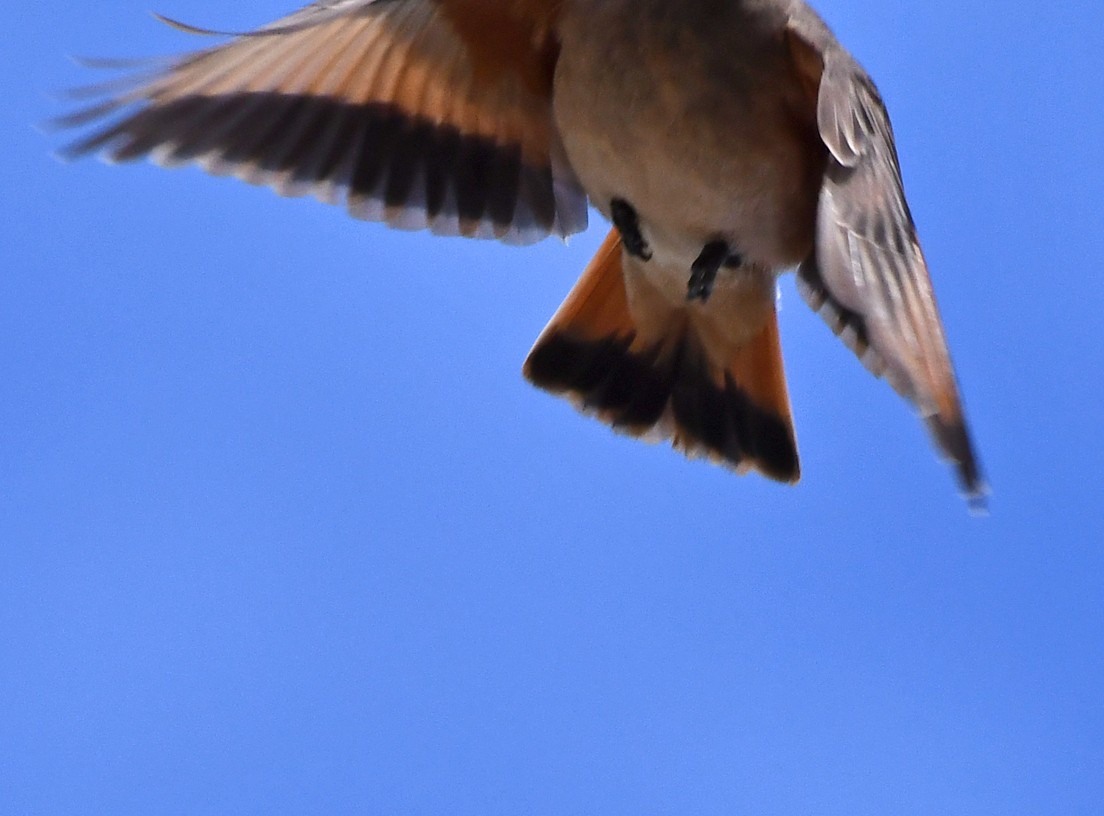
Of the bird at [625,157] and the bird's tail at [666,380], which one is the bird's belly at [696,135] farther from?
the bird's tail at [666,380]

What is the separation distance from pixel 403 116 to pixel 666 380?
1.34m

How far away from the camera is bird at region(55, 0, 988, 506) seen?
401cm

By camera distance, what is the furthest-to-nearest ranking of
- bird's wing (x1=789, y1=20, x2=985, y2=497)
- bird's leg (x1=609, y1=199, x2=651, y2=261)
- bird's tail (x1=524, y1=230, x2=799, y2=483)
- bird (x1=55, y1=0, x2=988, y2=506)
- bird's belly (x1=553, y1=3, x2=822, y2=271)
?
1. bird's tail (x1=524, y1=230, x2=799, y2=483)
2. bird's leg (x1=609, y1=199, x2=651, y2=261)
3. bird's belly (x1=553, y1=3, x2=822, y2=271)
4. bird (x1=55, y1=0, x2=988, y2=506)
5. bird's wing (x1=789, y1=20, x2=985, y2=497)

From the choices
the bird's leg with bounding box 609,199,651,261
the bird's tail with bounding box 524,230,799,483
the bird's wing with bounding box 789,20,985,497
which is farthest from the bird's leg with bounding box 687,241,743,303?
the bird's wing with bounding box 789,20,985,497

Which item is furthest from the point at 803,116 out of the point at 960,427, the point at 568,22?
the point at 960,427

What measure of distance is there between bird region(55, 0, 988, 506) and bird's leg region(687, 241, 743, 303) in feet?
0.04

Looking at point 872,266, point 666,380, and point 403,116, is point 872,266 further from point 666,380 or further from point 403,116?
point 403,116

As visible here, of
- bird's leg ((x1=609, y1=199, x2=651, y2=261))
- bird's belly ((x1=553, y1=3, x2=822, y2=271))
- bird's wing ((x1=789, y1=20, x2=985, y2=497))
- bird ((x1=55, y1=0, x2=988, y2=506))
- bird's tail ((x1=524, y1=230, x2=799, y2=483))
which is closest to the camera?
bird's wing ((x1=789, y1=20, x2=985, y2=497))

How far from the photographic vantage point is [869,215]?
Answer: 3.84 m

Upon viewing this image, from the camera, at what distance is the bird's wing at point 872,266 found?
10.5 ft

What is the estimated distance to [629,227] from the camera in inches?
183

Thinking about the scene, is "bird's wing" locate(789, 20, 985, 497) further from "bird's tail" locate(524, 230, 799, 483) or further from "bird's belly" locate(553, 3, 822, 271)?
"bird's tail" locate(524, 230, 799, 483)

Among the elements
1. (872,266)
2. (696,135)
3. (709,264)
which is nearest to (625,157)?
(696,135)

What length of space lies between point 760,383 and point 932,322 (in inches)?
59.4
